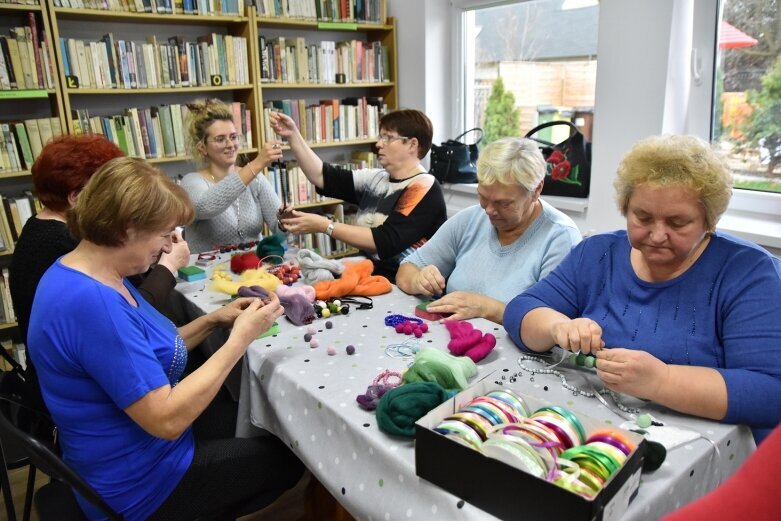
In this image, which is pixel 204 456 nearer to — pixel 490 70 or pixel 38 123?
pixel 38 123

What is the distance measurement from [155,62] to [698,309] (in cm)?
317

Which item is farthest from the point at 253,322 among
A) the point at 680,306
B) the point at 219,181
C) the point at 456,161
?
the point at 456,161

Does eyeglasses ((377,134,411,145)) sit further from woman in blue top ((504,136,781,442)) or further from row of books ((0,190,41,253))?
row of books ((0,190,41,253))

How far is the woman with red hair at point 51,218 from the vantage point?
65.6 inches

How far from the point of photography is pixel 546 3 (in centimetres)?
356

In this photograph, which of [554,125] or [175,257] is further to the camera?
[554,125]

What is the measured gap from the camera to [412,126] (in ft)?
8.39

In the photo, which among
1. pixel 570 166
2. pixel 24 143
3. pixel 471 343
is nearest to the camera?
pixel 471 343

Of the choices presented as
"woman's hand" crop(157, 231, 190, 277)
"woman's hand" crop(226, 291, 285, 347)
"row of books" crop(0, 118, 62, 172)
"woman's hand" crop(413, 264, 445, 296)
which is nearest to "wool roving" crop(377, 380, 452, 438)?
"woman's hand" crop(226, 291, 285, 347)

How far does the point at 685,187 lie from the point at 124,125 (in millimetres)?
3039

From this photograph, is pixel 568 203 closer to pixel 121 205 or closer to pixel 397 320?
pixel 397 320

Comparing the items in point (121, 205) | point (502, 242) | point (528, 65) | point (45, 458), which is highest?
point (528, 65)

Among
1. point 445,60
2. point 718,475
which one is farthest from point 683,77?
point 718,475

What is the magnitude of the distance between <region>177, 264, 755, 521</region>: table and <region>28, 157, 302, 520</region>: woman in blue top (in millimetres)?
157
